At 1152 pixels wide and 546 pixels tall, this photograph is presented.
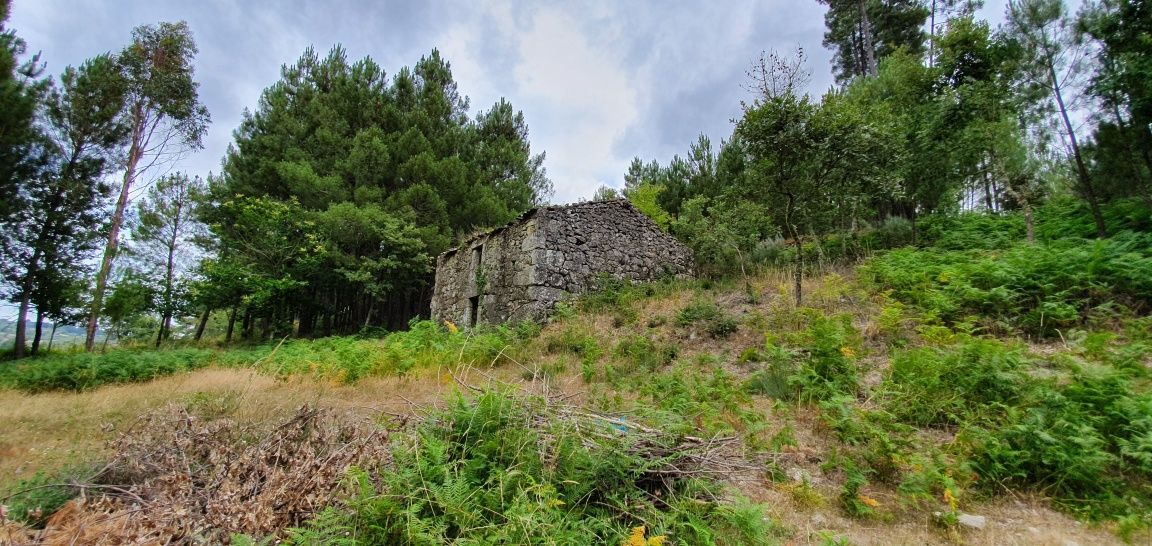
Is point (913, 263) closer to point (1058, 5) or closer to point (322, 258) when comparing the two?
point (1058, 5)

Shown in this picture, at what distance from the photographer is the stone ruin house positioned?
33.1ft

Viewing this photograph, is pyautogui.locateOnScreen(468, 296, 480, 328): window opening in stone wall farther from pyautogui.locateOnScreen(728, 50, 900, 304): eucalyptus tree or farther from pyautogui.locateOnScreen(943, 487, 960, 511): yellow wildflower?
pyautogui.locateOnScreen(943, 487, 960, 511): yellow wildflower

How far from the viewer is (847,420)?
339 cm

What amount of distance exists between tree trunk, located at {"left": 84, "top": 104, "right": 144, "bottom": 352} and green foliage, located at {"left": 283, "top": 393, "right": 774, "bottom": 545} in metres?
17.5

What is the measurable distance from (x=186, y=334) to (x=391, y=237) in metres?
15.7

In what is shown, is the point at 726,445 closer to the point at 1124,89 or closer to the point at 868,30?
the point at 1124,89

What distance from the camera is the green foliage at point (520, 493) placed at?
6.30 ft

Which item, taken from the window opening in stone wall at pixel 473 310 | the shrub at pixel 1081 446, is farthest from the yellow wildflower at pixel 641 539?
the window opening in stone wall at pixel 473 310

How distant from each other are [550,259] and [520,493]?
818 centimetres

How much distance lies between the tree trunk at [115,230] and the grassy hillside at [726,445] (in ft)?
37.2

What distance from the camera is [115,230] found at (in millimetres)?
13797

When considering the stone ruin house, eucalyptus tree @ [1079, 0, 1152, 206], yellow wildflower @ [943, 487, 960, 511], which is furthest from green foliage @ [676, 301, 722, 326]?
eucalyptus tree @ [1079, 0, 1152, 206]

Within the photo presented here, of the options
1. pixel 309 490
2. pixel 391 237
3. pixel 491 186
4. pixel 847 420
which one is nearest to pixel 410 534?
pixel 309 490

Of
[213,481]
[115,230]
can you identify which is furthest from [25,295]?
[213,481]
